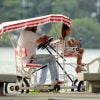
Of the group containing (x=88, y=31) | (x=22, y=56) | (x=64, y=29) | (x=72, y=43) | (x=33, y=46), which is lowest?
(x=22, y=56)

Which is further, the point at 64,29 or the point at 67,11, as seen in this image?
the point at 67,11

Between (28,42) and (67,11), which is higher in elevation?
(67,11)

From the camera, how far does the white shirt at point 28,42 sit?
51.4ft

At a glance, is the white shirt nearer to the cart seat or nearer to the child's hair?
the cart seat

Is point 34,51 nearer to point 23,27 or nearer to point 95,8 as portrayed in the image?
point 23,27

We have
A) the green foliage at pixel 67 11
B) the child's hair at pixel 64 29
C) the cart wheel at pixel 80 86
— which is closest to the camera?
the child's hair at pixel 64 29

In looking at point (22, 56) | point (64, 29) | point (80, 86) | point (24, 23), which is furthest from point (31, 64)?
point (80, 86)

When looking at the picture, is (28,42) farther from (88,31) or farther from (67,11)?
(67,11)

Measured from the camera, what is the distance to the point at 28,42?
1570cm

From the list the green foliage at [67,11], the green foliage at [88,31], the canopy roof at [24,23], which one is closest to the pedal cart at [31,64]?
the canopy roof at [24,23]

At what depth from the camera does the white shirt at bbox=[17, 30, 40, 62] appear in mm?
15664

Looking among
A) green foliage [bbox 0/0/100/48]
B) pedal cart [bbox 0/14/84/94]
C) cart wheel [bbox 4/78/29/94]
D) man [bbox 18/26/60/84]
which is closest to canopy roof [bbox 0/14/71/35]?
pedal cart [bbox 0/14/84/94]

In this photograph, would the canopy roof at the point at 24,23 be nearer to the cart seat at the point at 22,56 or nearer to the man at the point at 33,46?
the man at the point at 33,46

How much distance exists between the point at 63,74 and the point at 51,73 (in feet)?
1.80
